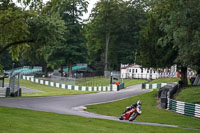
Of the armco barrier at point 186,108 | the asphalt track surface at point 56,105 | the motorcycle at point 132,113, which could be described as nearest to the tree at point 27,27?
the asphalt track surface at point 56,105

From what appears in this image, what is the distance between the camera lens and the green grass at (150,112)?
66.3ft

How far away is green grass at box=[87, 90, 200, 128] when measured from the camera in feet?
66.3

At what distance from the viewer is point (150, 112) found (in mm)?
24906

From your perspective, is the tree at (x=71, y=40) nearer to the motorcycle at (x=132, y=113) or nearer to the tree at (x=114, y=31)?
the tree at (x=114, y=31)

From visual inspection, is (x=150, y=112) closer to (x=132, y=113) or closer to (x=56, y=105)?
(x=56, y=105)

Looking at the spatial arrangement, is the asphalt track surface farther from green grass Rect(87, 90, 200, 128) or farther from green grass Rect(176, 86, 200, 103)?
green grass Rect(176, 86, 200, 103)

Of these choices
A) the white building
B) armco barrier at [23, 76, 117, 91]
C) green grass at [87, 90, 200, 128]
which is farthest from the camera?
the white building

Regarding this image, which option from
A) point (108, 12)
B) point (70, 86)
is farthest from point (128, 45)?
point (70, 86)

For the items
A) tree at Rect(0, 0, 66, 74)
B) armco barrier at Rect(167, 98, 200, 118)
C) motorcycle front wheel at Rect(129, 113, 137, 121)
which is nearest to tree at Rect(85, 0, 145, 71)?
tree at Rect(0, 0, 66, 74)

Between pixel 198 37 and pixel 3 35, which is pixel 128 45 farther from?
pixel 198 37

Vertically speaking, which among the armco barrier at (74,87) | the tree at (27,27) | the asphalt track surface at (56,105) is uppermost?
the tree at (27,27)

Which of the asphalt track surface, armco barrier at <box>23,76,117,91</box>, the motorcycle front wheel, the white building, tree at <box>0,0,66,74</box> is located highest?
tree at <box>0,0,66,74</box>

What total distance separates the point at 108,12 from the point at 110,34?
678 centimetres

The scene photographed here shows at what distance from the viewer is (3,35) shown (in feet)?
93.0
